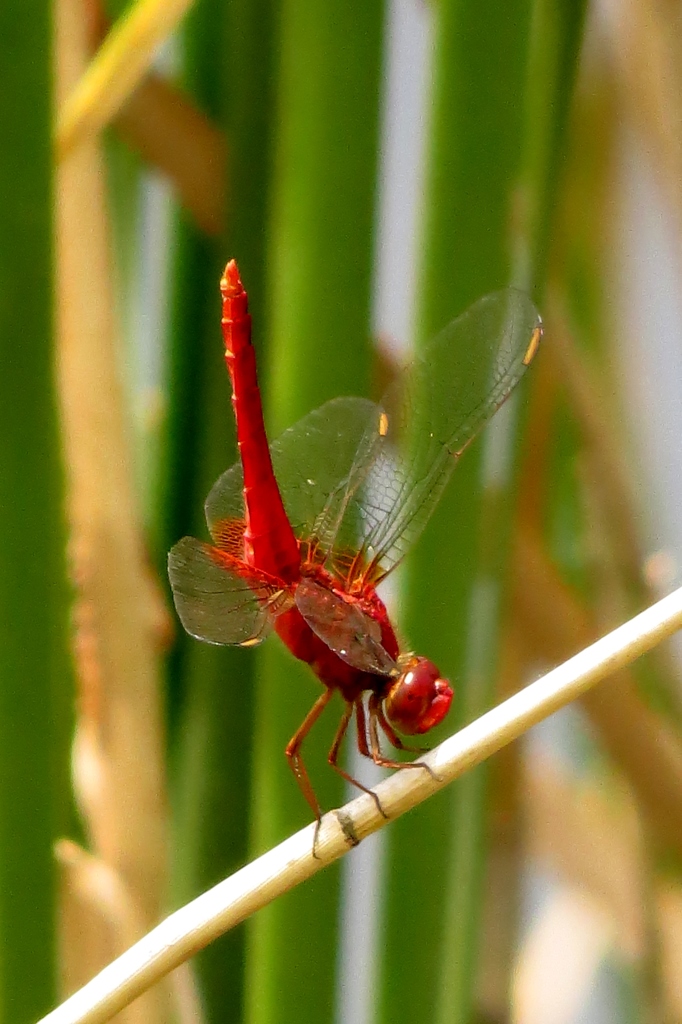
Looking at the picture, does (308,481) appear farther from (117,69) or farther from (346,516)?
(117,69)

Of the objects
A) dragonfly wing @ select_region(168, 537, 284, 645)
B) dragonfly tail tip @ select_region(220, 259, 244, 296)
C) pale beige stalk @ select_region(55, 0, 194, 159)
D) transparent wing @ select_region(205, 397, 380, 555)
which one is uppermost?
pale beige stalk @ select_region(55, 0, 194, 159)

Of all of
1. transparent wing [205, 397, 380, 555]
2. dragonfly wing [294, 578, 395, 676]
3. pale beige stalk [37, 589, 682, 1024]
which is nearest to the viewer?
pale beige stalk [37, 589, 682, 1024]

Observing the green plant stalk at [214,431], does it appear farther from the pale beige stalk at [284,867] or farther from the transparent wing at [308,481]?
the pale beige stalk at [284,867]

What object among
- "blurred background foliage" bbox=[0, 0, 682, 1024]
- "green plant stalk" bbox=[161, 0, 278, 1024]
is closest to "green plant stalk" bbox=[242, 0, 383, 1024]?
"blurred background foliage" bbox=[0, 0, 682, 1024]

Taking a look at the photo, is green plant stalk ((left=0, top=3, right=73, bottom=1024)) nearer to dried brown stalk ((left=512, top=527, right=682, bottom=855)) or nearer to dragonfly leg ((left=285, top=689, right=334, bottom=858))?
dragonfly leg ((left=285, top=689, right=334, bottom=858))

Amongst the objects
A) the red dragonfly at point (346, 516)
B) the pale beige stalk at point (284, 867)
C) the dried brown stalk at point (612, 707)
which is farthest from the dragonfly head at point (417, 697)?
the dried brown stalk at point (612, 707)

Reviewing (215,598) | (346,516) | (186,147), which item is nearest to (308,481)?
(346,516)
